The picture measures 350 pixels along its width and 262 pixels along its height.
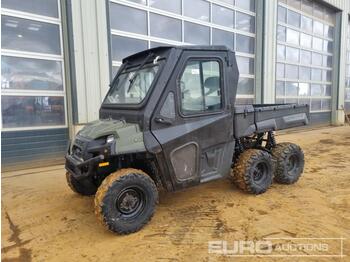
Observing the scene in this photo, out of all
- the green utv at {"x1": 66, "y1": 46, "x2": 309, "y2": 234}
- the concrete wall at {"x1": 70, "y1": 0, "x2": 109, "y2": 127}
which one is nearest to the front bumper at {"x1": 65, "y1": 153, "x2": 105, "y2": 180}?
the green utv at {"x1": 66, "y1": 46, "x2": 309, "y2": 234}

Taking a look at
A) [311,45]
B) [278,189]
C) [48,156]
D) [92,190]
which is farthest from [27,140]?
[311,45]

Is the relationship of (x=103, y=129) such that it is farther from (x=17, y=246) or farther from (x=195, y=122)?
(x=17, y=246)

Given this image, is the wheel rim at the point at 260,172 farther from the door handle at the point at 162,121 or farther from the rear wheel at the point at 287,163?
the door handle at the point at 162,121

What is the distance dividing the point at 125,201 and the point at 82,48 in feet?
16.1

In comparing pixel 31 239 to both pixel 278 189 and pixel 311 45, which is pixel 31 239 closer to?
pixel 278 189

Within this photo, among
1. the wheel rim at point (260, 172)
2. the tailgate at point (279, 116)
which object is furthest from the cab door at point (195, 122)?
the tailgate at point (279, 116)

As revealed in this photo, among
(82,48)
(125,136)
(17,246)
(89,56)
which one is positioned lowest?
(17,246)

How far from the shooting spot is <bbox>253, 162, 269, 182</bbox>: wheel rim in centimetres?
428

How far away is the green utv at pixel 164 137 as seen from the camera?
10.2 ft

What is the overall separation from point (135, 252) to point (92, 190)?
159cm

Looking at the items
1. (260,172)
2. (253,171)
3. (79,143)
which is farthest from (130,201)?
(260,172)

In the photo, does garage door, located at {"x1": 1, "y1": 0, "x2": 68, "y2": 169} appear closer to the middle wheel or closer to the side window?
the side window

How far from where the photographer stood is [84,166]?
3141 mm

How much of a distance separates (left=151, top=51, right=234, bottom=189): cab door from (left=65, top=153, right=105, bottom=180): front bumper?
0.72 meters
